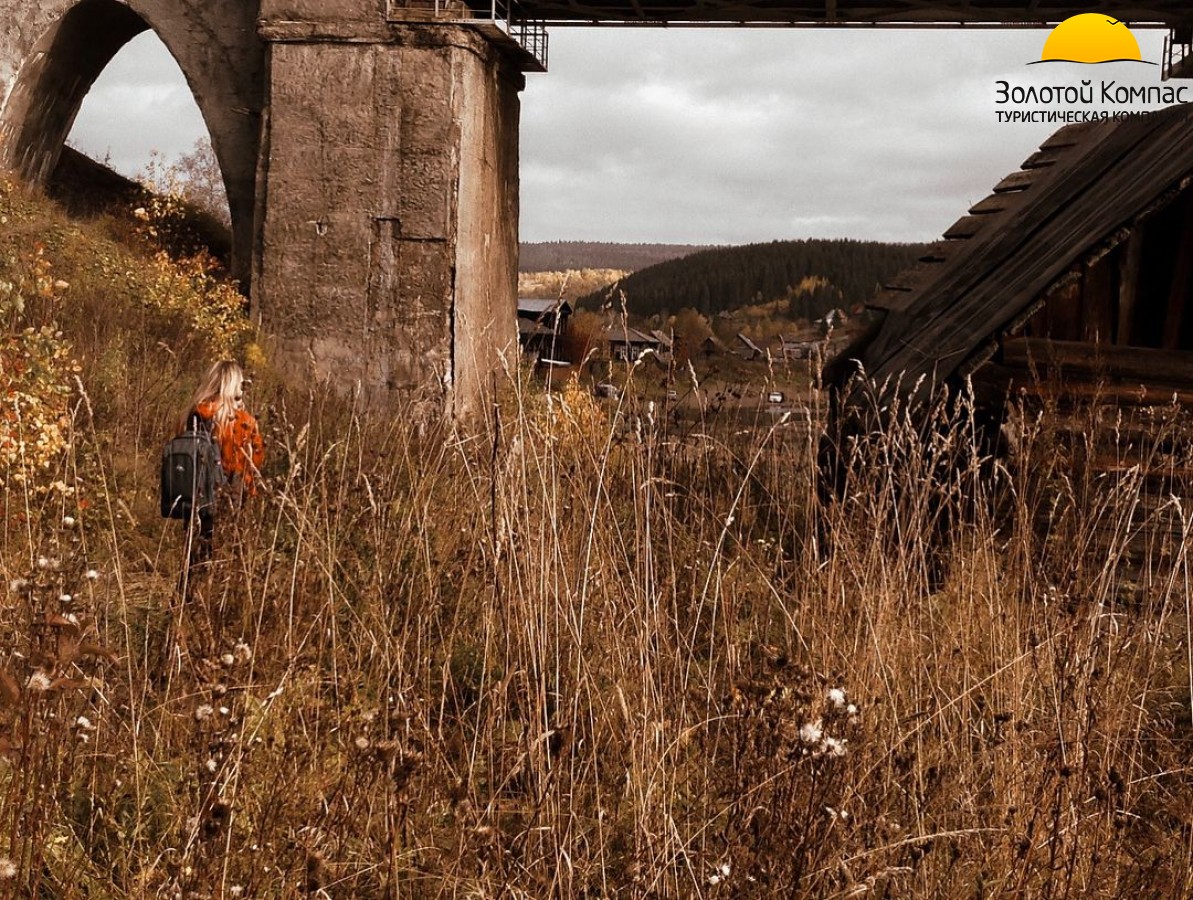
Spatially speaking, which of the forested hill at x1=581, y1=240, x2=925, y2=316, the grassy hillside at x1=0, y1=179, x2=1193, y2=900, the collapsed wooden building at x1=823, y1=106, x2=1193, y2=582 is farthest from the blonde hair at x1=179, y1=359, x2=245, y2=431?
the forested hill at x1=581, y1=240, x2=925, y2=316

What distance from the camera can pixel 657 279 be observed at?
68.3 m

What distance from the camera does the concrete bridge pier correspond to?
419 inches

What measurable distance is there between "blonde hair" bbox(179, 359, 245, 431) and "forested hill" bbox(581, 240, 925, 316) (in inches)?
2269

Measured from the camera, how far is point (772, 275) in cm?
6756

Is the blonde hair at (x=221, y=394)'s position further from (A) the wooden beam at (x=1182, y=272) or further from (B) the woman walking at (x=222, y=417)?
(A) the wooden beam at (x=1182, y=272)

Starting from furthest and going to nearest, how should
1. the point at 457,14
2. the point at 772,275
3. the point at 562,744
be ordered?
1. the point at 772,275
2. the point at 457,14
3. the point at 562,744

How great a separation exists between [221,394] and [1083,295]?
4.84 m

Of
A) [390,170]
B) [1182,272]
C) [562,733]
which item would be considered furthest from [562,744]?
[390,170]

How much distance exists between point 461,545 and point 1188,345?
16.4 ft

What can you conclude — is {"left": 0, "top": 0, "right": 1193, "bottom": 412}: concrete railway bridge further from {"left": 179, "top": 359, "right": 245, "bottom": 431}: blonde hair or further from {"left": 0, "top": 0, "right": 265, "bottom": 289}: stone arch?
{"left": 179, "top": 359, "right": 245, "bottom": 431}: blonde hair

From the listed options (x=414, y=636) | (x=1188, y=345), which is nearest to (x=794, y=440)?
(x=414, y=636)

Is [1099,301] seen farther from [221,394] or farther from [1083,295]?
[221,394]

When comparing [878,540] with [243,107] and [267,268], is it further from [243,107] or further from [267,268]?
[243,107]

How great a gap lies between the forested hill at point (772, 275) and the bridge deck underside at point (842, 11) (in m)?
50.1
